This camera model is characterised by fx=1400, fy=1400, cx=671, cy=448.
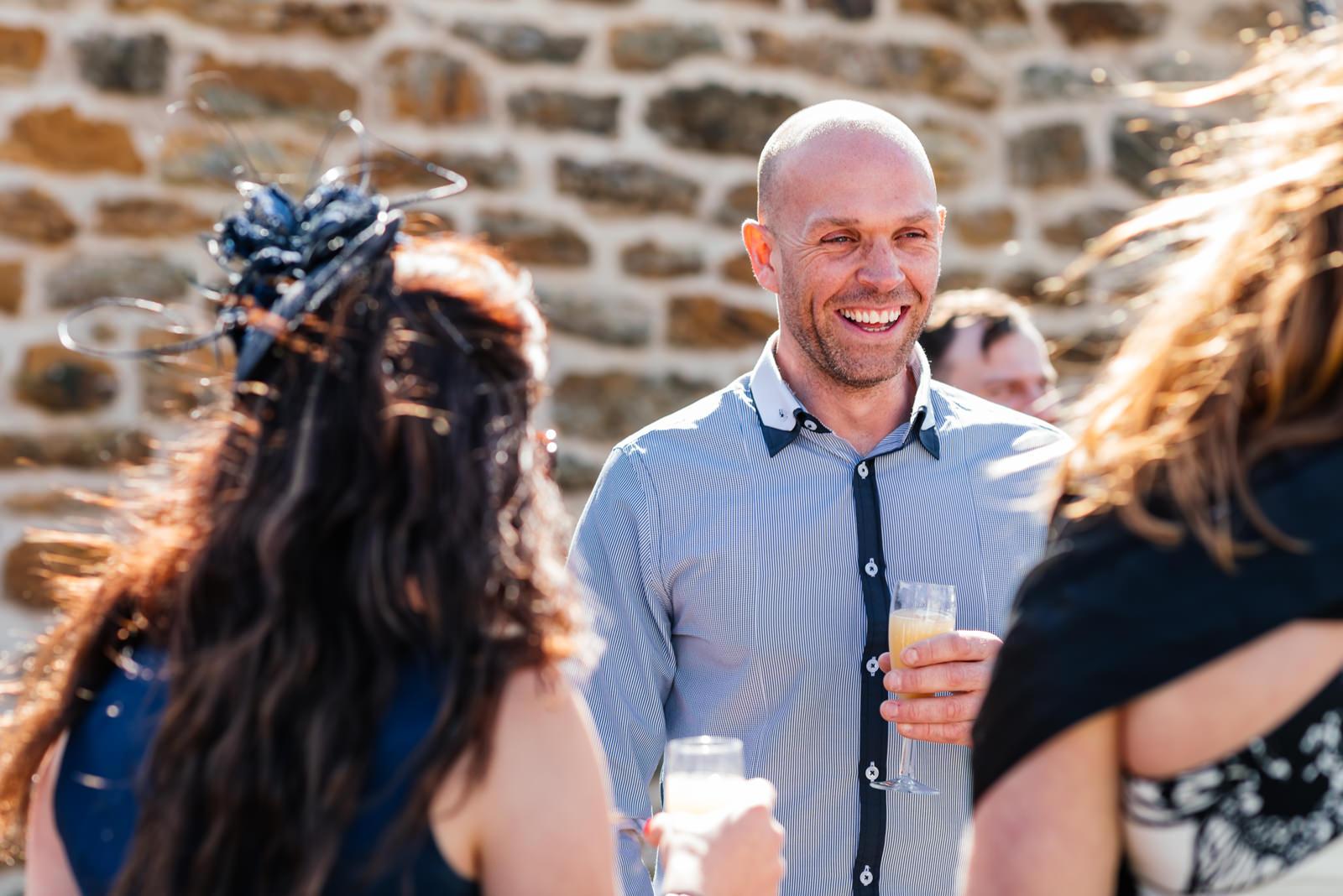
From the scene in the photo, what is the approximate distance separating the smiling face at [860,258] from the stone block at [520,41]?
5.58 feet

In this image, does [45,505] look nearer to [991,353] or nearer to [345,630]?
[991,353]

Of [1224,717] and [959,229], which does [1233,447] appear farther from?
[959,229]

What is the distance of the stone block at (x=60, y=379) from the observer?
3.81 m

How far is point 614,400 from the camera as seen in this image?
A: 13.9 feet

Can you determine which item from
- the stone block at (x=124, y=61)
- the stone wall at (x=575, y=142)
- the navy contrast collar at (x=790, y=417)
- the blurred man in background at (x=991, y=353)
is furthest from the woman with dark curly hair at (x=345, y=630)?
the stone block at (x=124, y=61)

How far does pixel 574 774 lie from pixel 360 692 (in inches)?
8.2

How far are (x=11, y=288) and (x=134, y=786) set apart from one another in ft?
9.54

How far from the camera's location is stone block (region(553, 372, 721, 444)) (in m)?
4.18

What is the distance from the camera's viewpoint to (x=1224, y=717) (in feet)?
3.84

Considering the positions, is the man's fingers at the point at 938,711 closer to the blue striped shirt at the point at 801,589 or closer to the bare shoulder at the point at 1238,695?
the blue striped shirt at the point at 801,589

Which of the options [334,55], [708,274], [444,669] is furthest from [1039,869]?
[334,55]

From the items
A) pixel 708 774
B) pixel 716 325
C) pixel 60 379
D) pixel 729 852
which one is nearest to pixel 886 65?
pixel 716 325

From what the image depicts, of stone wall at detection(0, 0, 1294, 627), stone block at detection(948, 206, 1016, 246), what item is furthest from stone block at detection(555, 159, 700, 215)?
stone block at detection(948, 206, 1016, 246)

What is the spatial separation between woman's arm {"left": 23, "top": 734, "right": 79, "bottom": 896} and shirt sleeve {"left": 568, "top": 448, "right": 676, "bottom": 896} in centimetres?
109
